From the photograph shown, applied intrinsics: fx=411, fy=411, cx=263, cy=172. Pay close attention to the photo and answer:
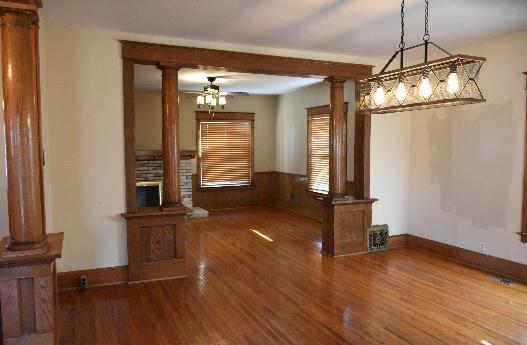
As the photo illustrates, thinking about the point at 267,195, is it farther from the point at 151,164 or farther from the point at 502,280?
the point at 502,280

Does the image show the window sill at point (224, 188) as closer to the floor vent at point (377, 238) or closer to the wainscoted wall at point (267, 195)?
the wainscoted wall at point (267, 195)

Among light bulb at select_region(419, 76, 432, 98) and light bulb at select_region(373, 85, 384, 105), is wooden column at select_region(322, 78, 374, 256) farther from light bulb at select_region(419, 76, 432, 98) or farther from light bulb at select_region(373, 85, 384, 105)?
light bulb at select_region(419, 76, 432, 98)

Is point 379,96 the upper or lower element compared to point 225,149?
upper

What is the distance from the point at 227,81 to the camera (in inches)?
292

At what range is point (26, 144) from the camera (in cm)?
264

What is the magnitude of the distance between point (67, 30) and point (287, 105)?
5653mm

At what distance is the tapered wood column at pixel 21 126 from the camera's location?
103 inches

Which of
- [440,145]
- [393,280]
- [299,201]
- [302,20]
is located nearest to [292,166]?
[299,201]

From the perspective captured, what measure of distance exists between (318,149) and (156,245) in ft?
13.7

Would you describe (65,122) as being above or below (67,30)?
below

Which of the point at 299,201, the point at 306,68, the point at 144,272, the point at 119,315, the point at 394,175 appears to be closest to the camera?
the point at 119,315

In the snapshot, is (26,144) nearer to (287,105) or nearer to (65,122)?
(65,122)

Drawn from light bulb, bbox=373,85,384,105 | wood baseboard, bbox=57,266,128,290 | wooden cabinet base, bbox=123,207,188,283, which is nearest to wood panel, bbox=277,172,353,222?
wooden cabinet base, bbox=123,207,188,283

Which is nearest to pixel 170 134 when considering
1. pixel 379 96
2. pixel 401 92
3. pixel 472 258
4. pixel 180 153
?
pixel 379 96
